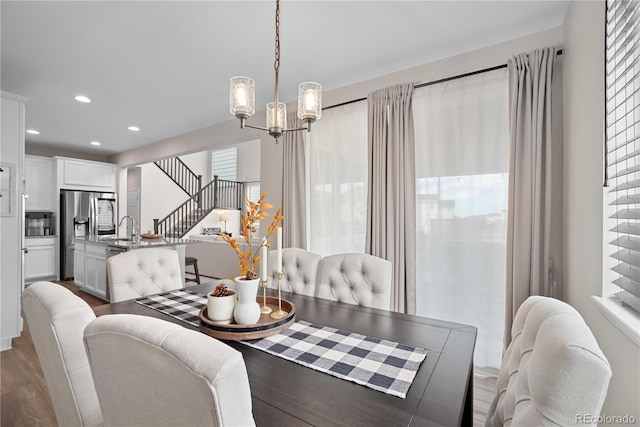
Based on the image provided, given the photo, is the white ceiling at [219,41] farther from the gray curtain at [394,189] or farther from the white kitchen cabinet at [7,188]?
the white kitchen cabinet at [7,188]

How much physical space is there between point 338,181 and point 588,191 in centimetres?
196

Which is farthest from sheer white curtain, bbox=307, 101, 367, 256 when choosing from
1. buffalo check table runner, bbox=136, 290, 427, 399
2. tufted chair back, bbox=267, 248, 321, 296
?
buffalo check table runner, bbox=136, 290, 427, 399

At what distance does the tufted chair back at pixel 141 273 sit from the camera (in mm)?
1884

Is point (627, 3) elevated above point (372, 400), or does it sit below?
above

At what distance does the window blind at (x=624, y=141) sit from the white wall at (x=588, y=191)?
8 centimetres

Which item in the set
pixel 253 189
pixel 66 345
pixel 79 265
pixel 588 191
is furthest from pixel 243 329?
pixel 253 189

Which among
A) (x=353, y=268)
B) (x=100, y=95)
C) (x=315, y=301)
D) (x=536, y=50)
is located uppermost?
(x=100, y=95)

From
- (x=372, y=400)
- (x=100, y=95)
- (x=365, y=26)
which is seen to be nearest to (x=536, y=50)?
(x=365, y=26)

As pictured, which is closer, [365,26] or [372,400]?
[372,400]

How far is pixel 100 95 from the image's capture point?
340 centimetres

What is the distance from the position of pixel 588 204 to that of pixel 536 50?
122cm

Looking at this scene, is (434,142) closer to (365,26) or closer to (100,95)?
(365,26)

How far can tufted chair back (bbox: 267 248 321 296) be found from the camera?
2148 millimetres

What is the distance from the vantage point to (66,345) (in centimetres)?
82
